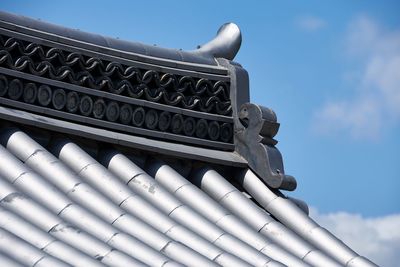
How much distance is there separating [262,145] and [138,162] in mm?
1632

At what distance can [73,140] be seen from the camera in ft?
48.3

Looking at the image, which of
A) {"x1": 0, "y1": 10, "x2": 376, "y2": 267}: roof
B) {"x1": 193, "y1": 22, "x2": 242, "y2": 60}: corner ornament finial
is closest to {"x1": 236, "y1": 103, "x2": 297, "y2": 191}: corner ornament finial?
{"x1": 0, "y1": 10, "x2": 376, "y2": 267}: roof

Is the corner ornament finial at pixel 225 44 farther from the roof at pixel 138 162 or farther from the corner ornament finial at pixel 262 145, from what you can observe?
the corner ornament finial at pixel 262 145

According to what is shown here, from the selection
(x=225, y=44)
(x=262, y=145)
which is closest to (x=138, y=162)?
(x=262, y=145)

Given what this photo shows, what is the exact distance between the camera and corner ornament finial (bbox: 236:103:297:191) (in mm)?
15930

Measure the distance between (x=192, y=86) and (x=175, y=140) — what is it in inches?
30.9

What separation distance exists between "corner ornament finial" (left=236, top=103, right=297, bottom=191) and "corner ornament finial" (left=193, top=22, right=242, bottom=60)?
935mm

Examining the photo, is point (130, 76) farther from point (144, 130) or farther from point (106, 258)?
point (106, 258)

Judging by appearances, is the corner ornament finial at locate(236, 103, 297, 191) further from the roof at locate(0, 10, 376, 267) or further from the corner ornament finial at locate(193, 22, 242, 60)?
the corner ornament finial at locate(193, 22, 242, 60)

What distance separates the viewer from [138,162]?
50.0 ft

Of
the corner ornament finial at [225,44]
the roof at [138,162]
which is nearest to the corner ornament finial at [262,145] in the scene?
the roof at [138,162]

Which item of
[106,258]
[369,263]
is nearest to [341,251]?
[369,263]

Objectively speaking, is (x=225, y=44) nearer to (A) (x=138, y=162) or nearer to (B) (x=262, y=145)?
(B) (x=262, y=145)

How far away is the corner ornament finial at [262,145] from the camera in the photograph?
15.9 m
